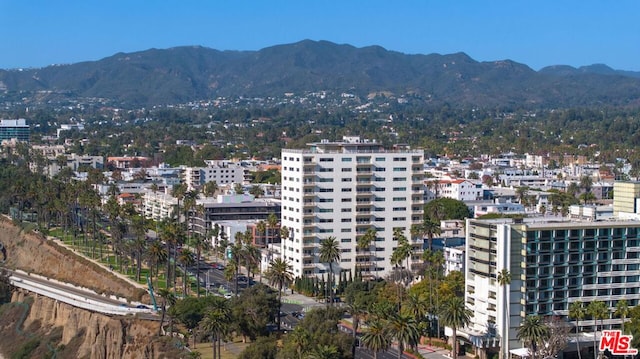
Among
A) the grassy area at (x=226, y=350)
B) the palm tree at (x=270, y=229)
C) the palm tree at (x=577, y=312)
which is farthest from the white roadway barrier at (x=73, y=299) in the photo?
the palm tree at (x=577, y=312)

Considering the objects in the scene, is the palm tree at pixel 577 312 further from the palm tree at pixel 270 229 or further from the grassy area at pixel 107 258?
the palm tree at pixel 270 229

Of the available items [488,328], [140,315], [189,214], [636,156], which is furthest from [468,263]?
[636,156]

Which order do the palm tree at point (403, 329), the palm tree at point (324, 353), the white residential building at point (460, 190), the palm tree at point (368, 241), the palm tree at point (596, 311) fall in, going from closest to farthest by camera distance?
the palm tree at point (324, 353) < the palm tree at point (403, 329) < the palm tree at point (596, 311) < the palm tree at point (368, 241) < the white residential building at point (460, 190)

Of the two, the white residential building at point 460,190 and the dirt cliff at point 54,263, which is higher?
the white residential building at point 460,190

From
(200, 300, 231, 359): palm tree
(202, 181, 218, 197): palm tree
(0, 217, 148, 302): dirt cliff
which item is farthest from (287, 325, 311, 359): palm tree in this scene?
(202, 181, 218, 197): palm tree

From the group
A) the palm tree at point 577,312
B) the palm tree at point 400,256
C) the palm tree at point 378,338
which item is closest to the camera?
the palm tree at point 378,338

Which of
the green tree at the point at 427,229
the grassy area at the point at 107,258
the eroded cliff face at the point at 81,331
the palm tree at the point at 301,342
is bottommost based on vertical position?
the eroded cliff face at the point at 81,331

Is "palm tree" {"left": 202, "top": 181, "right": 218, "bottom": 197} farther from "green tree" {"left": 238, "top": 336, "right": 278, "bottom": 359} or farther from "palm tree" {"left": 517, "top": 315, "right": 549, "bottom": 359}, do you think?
"palm tree" {"left": 517, "top": 315, "right": 549, "bottom": 359}
